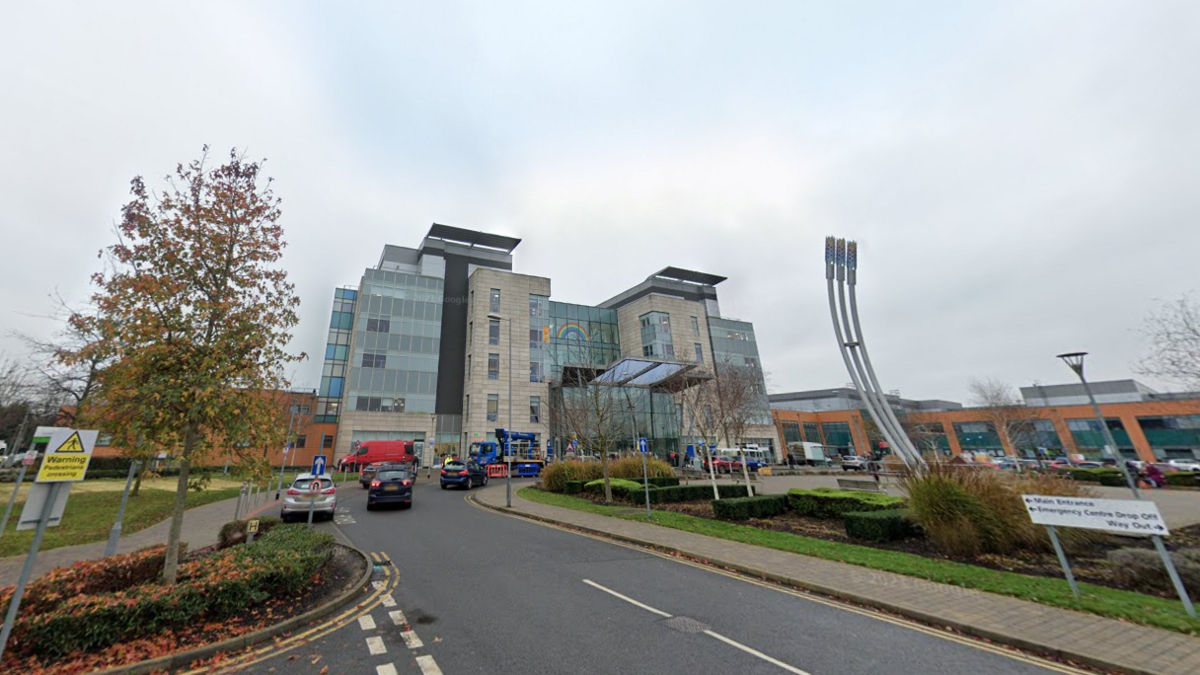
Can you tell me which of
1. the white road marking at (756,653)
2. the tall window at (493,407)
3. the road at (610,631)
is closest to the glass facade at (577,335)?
the tall window at (493,407)

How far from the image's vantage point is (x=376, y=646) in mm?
5785

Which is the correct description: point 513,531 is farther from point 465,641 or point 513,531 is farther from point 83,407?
point 83,407

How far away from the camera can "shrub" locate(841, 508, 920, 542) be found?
1170cm

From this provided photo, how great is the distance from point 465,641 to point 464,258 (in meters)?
60.5

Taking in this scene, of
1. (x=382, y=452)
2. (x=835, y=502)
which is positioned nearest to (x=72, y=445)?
(x=835, y=502)

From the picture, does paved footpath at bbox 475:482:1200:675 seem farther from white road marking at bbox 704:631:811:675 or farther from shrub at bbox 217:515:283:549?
shrub at bbox 217:515:283:549

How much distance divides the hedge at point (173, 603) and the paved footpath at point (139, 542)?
5.50 m

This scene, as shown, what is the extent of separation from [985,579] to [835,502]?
24.6ft

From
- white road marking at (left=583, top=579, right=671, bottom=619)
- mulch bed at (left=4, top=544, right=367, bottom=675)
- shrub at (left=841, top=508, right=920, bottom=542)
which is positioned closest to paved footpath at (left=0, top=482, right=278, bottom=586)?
mulch bed at (left=4, top=544, right=367, bottom=675)

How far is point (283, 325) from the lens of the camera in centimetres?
920

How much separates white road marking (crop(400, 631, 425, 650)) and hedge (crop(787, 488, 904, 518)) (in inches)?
532

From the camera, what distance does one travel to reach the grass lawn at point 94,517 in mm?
12587

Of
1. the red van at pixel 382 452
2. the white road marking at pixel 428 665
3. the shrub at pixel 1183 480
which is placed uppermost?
the red van at pixel 382 452

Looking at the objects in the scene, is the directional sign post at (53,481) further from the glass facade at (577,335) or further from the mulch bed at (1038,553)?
the glass facade at (577,335)
